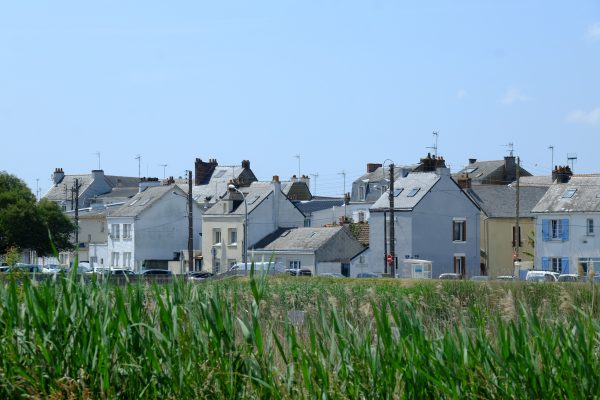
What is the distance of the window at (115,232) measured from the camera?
78750mm

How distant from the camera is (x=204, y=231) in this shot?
244 ft

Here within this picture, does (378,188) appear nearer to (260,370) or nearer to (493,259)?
(493,259)

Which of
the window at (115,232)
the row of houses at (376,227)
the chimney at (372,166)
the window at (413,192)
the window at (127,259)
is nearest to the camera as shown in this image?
the row of houses at (376,227)

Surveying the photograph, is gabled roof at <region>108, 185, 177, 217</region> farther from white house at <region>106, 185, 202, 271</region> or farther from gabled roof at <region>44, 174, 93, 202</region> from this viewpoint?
gabled roof at <region>44, 174, 93, 202</region>

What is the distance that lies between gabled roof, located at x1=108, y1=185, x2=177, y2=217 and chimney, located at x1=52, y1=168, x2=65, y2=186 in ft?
84.3

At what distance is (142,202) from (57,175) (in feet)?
96.3

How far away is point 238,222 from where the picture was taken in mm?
71438

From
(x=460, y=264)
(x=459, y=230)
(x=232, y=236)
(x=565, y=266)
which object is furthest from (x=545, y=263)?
(x=232, y=236)

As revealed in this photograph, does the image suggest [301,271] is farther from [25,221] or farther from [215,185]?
[215,185]

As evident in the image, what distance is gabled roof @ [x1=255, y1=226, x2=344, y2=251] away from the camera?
67250 millimetres

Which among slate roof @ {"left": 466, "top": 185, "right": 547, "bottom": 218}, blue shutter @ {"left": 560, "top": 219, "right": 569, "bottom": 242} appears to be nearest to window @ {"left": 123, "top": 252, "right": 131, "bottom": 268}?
slate roof @ {"left": 466, "top": 185, "right": 547, "bottom": 218}

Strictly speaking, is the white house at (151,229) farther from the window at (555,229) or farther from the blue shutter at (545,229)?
A: the window at (555,229)

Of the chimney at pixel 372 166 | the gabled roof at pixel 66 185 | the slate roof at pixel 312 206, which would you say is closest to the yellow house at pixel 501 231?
the slate roof at pixel 312 206

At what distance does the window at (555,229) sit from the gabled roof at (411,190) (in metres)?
7.40
